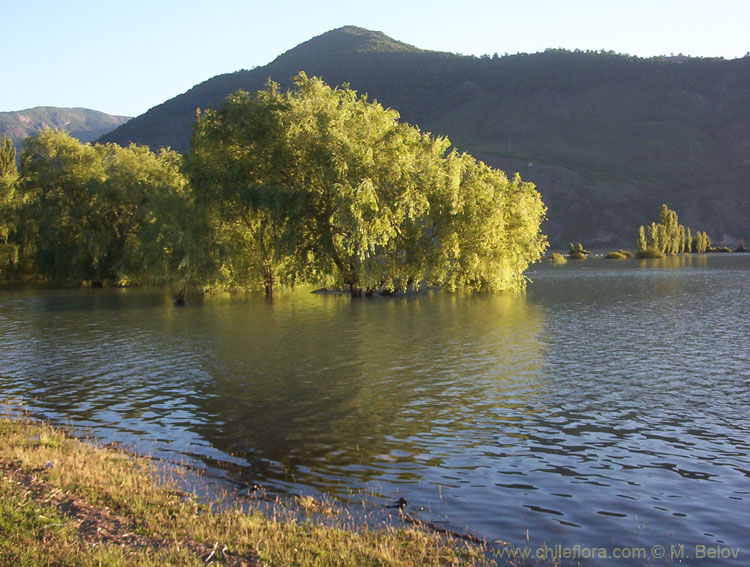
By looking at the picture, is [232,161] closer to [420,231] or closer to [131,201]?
[420,231]

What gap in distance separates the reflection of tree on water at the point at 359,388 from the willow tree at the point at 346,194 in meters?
11.3

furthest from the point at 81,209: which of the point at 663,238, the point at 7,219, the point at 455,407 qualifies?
the point at 663,238

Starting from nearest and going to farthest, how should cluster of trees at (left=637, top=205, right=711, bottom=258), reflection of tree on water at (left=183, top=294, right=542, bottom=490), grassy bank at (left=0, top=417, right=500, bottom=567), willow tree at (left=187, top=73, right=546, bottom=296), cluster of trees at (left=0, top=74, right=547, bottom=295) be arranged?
grassy bank at (left=0, top=417, right=500, bottom=567) < reflection of tree on water at (left=183, top=294, right=542, bottom=490) < willow tree at (left=187, top=73, right=546, bottom=296) < cluster of trees at (left=0, top=74, right=547, bottom=295) < cluster of trees at (left=637, top=205, right=711, bottom=258)

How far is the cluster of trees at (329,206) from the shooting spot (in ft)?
191

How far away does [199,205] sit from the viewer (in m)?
63.8

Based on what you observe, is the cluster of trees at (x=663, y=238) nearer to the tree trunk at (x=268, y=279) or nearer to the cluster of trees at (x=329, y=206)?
the cluster of trees at (x=329, y=206)

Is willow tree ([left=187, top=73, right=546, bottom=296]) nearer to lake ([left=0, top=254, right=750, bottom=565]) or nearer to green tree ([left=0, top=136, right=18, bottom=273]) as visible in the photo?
lake ([left=0, top=254, right=750, bottom=565])

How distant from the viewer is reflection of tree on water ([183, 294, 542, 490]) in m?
18.4

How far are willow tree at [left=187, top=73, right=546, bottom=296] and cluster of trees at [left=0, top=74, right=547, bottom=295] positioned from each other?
119mm

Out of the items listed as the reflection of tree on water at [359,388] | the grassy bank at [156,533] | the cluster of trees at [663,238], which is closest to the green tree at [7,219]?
the reflection of tree on water at [359,388]

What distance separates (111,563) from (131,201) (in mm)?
84373

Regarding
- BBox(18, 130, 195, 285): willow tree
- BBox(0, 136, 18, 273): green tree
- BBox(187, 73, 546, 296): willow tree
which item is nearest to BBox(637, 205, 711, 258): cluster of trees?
BBox(187, 73, 546, 296): willow tree

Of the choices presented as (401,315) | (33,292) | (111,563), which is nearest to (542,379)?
(111,563)

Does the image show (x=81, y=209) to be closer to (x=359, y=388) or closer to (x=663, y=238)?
(x=359, y=388)
